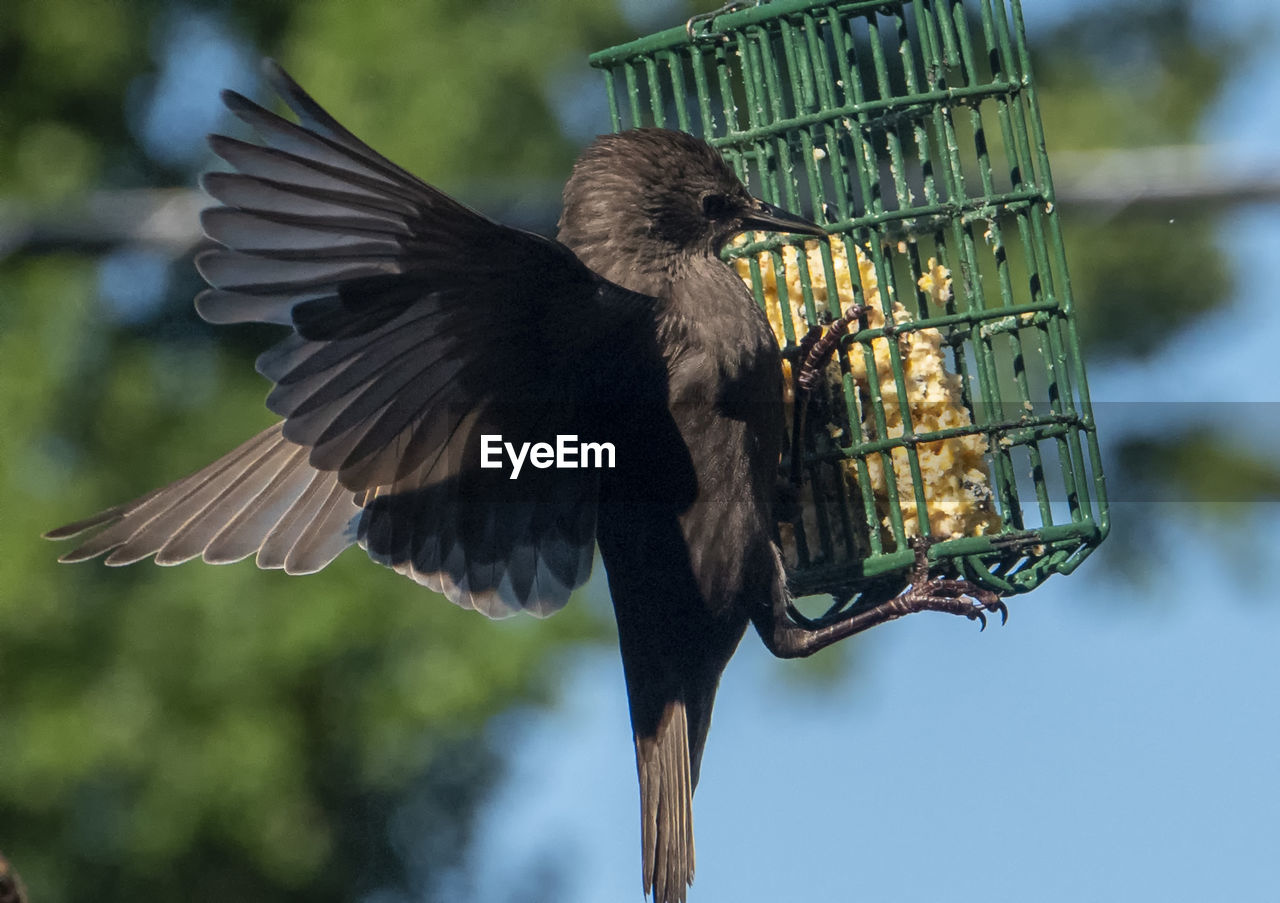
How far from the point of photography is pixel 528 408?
384cm

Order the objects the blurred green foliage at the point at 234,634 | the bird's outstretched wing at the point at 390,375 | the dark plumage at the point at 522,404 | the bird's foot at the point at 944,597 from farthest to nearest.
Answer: the blurred green foliage at the point at 234,634 < the bird's foot at the point at 944,597 < the dark plumage at the point at 522,404 < the bird's outstretched wing at the point at 390,375

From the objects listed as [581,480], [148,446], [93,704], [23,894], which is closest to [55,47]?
[148,446]

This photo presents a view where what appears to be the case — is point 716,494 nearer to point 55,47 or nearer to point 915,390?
point 915,390

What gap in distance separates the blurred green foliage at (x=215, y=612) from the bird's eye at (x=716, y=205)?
4.29m

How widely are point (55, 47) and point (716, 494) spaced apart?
6641mm

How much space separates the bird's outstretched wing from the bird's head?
0.25 metres

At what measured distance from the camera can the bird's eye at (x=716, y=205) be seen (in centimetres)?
407

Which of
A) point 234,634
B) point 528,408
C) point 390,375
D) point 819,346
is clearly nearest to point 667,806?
point 528,408

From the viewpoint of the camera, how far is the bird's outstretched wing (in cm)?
328

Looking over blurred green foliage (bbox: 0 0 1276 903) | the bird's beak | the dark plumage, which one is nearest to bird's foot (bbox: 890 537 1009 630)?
the dark plumage

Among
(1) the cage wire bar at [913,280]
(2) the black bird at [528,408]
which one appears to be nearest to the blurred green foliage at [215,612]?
(2) the black bird at [528,408]

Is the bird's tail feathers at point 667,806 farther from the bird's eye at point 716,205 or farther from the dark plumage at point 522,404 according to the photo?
the bird's eye at point 716,205

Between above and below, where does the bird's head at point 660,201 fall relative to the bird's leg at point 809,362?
above

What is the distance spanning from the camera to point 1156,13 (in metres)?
11.2
